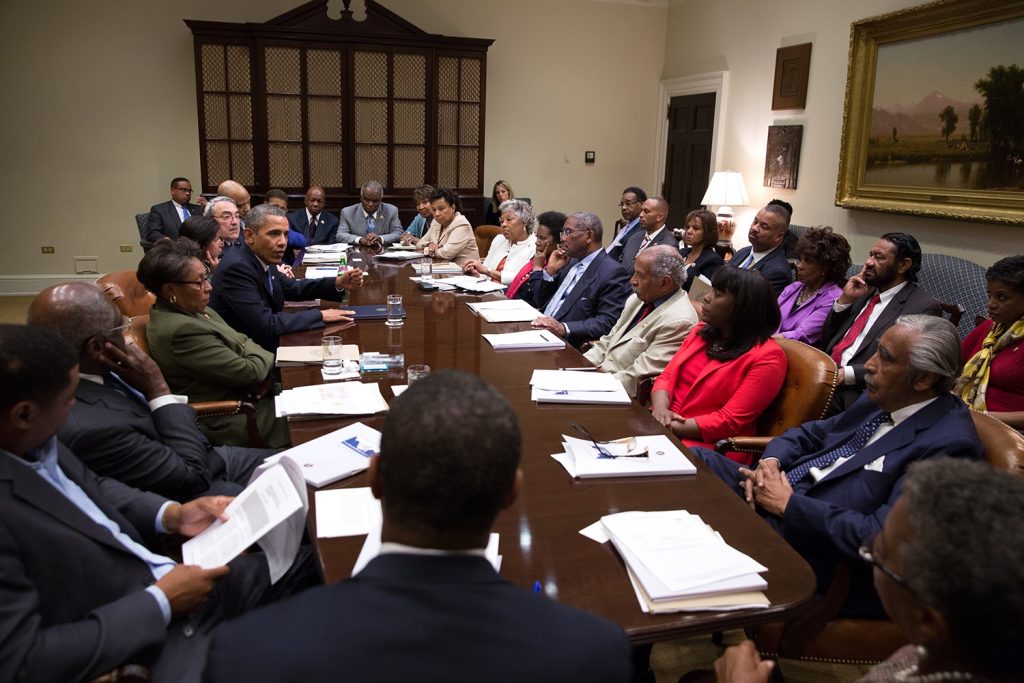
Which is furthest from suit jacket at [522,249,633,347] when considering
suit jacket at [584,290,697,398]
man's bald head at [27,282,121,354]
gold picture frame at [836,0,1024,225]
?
gold picture frame at [836,0,1024,225]

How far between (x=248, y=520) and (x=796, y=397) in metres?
1.78

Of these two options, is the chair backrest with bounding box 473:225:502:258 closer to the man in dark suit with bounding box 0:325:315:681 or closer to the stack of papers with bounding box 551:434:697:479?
the stack of papers with bounding box 551:434:697:479

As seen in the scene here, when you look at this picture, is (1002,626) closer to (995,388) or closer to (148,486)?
(148,486)

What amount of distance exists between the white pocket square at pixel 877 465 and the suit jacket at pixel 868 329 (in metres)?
1.49

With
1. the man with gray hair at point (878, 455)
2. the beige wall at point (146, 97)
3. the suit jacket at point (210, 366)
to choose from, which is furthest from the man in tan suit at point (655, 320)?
the beige wall at point (146, 97)

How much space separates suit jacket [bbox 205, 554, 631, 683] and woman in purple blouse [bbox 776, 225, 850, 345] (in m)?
3.23

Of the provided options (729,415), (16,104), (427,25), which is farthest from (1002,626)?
(16,104)

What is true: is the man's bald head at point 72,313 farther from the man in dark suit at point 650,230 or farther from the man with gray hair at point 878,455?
→ the man in dark suit at point 650,230

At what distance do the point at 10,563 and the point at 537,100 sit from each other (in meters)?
7.89

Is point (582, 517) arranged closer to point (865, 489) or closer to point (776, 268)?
point (865, 489)

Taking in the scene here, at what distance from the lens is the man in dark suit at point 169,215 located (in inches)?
257

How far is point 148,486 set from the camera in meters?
1.79

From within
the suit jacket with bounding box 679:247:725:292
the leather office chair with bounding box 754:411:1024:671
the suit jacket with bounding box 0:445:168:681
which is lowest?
the leather office chair with bounding box 754:411:1024:671

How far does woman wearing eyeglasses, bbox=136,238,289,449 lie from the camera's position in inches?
95.2
